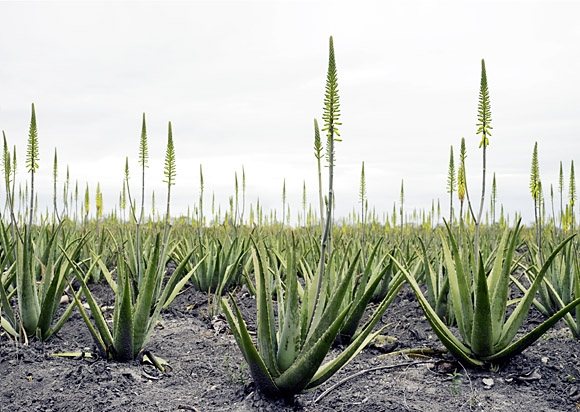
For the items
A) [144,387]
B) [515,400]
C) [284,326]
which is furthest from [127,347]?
[515,400]

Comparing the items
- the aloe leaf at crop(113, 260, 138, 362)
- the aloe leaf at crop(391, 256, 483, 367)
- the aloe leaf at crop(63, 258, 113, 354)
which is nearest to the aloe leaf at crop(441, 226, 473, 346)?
the aloe leaf at crop(391, 256, 483, 367)

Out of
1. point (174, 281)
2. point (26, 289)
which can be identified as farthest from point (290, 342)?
point (26, 289)

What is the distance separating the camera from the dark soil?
118 inches

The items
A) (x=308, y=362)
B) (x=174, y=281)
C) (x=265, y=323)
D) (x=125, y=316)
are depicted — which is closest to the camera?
(x=308, y=362)

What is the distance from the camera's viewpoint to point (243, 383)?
3199mm

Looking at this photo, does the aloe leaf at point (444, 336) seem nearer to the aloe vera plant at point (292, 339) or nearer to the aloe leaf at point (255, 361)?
the aloe vera plant at point (292, 339)

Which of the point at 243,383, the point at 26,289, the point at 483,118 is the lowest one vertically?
the point at 243,383

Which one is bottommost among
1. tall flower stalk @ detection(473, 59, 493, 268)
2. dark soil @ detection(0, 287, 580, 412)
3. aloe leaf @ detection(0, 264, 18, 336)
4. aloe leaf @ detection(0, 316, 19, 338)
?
dark soil @ detection(0, 287, 580, 412)

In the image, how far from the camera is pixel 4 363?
352 centimetres

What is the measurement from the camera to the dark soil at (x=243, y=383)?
2986mm

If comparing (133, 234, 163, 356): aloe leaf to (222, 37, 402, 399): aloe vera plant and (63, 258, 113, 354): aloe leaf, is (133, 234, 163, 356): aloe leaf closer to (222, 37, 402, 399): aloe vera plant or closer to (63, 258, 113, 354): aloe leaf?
(63, 258, 113, 354): aloe leaf

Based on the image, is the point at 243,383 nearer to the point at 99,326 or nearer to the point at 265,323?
the point at 265,323

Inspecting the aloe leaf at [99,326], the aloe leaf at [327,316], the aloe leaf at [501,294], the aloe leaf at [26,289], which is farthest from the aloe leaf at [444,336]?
the aloe leaf at [26,289]

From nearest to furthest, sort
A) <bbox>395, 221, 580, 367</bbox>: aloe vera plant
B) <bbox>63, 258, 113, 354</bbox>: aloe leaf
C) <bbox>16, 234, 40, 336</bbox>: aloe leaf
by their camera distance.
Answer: <bbox>395, 221, 580, 367</bbox>: aloe vera plant → <bbox>63, 258, 113, 354</bbox>: aloe leaf → <bbox>16, 234, 40, 336</bbox>: aloe leaf
